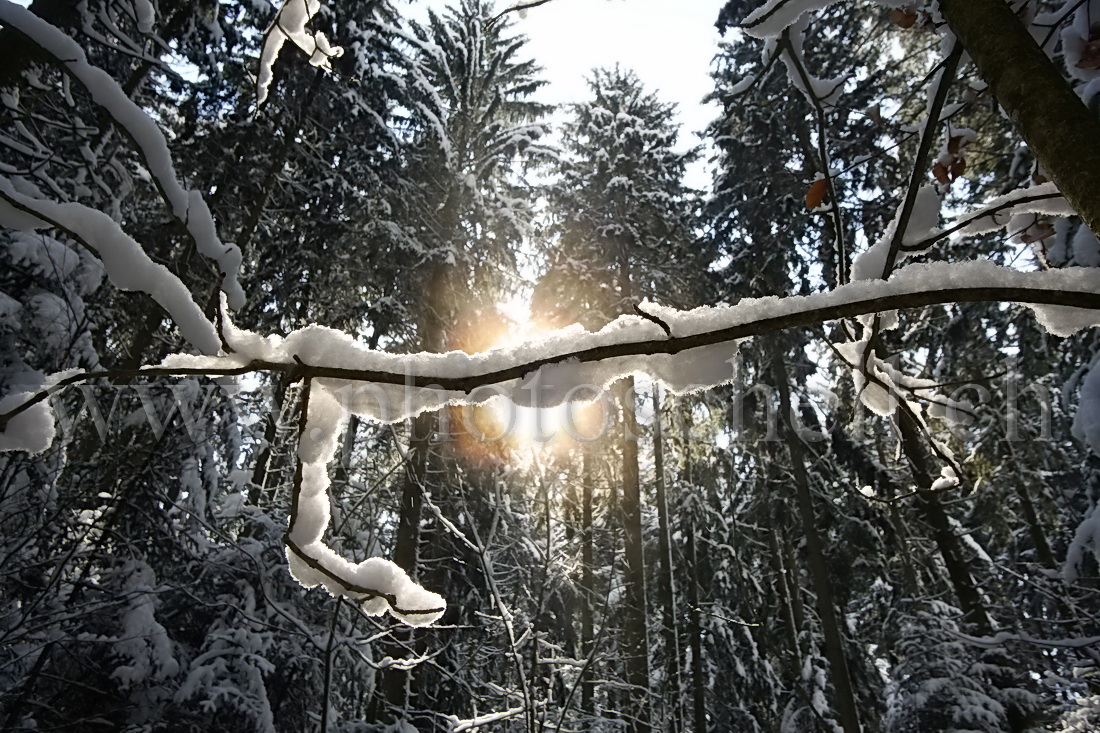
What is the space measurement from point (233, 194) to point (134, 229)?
1791mm

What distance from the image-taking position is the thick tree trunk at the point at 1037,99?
71cm

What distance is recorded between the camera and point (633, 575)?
9844 mm

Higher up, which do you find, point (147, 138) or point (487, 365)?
point (147, 138)

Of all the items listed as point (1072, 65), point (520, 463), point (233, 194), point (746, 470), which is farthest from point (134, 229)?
point (746, 470)

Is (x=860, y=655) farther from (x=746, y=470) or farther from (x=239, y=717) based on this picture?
(x=239, y=717)

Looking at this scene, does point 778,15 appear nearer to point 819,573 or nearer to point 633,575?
point 633,575

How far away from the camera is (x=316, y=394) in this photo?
0.84m

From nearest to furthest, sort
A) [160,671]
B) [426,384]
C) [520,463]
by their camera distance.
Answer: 1. [426,384]
2. [160,671]
3. [520,463]

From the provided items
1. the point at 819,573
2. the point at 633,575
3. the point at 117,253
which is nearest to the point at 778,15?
the point at 117,253

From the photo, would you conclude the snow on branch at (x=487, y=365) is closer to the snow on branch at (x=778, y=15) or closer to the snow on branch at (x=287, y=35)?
the snow on branch at (x=778, y=15)

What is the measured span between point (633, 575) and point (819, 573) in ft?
10.4

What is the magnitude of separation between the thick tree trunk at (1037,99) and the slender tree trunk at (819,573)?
10.2m

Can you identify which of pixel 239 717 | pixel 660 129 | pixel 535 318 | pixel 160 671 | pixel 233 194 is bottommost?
pixel 239 717

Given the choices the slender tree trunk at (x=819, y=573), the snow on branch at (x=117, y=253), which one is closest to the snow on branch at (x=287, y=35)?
the snow on branch at (x=117, y=253)
